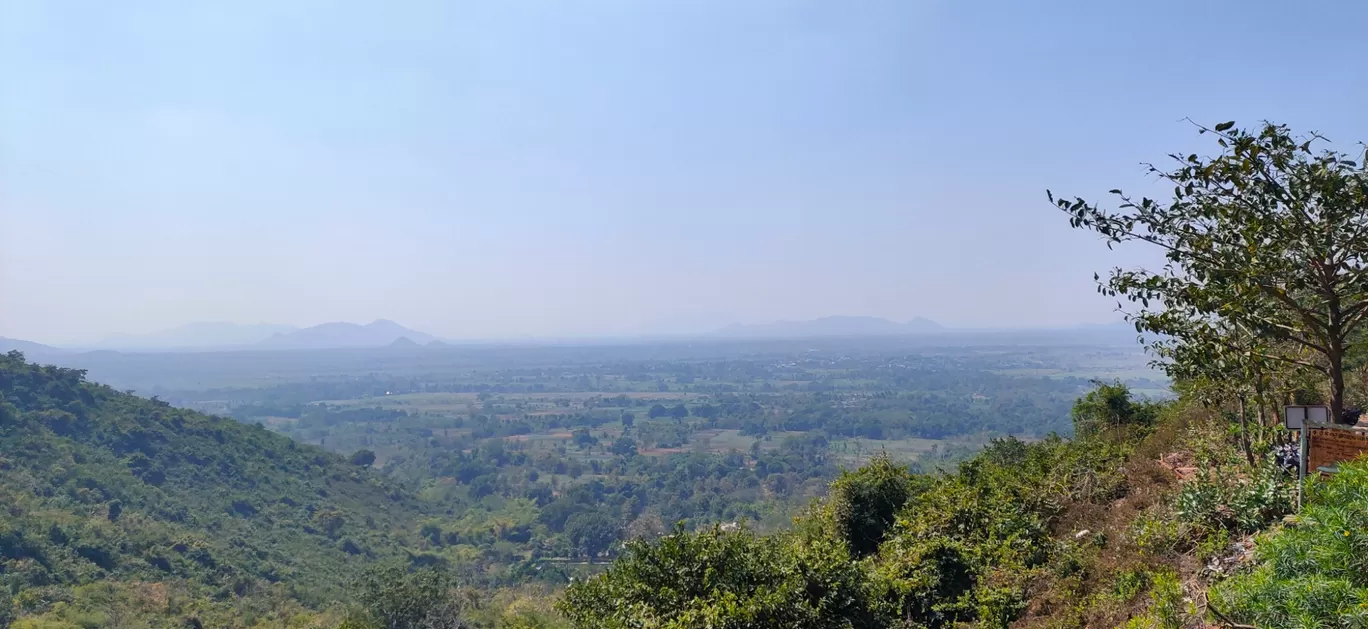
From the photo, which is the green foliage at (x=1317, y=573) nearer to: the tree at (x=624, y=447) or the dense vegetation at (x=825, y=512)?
the dense vegetation at (x=825, y=512)

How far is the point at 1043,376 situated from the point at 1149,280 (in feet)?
610

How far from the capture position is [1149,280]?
19.6ft

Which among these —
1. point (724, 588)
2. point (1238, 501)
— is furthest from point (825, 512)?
point (1238, 501)

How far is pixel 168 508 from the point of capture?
47.6 metres

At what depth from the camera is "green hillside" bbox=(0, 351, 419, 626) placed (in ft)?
108

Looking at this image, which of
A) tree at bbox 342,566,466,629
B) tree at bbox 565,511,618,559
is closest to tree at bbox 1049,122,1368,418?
tree at bbox 342,566,466,629

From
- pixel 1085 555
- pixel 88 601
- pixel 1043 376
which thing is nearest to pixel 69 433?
pixel 88 601

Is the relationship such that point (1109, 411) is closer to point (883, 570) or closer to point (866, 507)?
point (866, 507)

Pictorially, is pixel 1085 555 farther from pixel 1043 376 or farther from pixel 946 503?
pixel 1043 376

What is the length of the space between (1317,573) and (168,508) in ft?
192

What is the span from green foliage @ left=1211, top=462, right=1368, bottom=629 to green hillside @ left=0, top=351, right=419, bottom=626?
35.9 meters

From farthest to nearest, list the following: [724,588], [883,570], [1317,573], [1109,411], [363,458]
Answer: [363,458] < [1109,411] < [883,570] < [724,588] < [1317,573]

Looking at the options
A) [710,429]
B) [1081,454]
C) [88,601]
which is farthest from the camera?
[710,429]

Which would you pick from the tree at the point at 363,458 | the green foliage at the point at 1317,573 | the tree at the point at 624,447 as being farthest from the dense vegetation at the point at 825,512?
the tree at the point at 624,447
